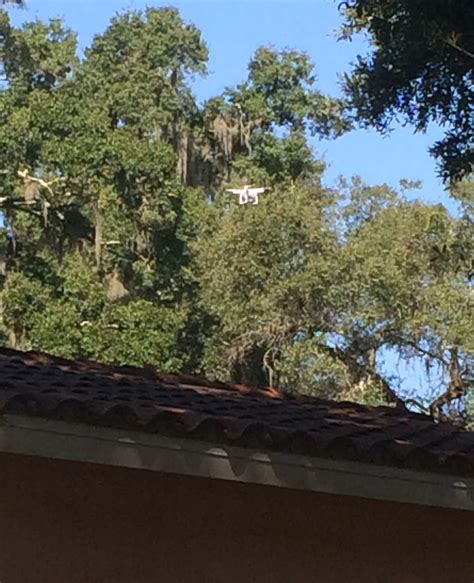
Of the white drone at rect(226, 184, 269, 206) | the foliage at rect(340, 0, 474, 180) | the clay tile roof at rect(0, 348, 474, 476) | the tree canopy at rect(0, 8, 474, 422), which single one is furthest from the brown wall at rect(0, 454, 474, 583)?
the white drone at rect(226, 184, 269, 206)

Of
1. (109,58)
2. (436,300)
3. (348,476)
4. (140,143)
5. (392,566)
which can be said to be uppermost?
(109,58)

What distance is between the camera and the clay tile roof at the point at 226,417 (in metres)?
4.14

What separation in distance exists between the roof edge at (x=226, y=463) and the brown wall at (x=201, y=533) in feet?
1.13

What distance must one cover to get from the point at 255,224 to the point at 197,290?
130 inches

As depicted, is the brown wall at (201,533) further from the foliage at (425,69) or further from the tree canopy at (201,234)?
the tree canopy at (201,234)

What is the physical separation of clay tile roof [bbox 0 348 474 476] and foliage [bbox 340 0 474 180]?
14.3 feet

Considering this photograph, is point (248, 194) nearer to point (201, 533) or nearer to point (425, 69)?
point (425, 69)

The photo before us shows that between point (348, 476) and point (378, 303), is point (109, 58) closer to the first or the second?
point (378, 303)

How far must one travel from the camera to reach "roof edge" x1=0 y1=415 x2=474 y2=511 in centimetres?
407

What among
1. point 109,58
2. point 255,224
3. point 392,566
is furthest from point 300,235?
point 392,566

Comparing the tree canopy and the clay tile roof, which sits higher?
the tree canopy

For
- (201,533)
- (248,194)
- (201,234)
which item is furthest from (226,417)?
(201,234)

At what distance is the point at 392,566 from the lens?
4.89m

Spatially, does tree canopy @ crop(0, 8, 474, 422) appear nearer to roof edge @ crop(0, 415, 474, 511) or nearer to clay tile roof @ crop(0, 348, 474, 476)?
clay tile roof @ crop(0, 348, 474, 476)
